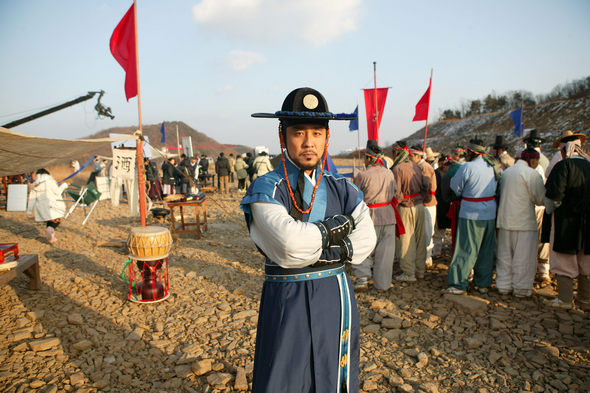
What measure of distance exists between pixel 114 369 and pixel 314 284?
2.68 metres

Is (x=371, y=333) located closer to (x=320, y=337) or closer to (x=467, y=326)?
(x=467, y=326)

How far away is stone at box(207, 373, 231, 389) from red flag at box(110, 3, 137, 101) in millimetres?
4606

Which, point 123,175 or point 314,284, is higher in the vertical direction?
point 123,175

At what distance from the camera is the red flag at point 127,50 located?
546 centimetres

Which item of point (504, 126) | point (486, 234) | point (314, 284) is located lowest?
point (486, 234)

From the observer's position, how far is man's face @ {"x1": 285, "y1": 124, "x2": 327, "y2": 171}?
173 centimetres

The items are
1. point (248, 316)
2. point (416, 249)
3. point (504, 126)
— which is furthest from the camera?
point (504, 126)

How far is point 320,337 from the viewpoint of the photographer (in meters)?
1.64

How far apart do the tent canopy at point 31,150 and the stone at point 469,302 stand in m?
5.05

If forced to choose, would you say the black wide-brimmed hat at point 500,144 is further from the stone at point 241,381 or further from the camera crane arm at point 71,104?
the camera crane arm at point 71,104

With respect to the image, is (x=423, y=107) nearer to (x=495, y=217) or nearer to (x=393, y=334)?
(x=495, y=217)

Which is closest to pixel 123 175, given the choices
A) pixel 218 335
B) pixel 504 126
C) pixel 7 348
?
pixel 7 348

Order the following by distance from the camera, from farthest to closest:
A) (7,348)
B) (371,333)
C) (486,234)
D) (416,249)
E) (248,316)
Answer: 1. (416,249)
2. (486,234)
3. (248,316)
4. (371,333)
5. (7,348)

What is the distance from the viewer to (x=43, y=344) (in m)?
3.52
